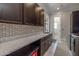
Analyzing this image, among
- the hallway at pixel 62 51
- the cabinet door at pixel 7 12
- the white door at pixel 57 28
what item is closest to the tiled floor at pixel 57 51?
Result: the hallway at pixel 62 51

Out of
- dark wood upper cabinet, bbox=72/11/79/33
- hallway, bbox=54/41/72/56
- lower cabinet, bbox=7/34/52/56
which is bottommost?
hallway, bbox=54/41/72/56

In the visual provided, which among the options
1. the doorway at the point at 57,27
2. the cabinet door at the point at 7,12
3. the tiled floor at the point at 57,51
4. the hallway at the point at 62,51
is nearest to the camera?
the cabinet door at the point at 7,12

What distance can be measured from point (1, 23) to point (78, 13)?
3626 millimetres

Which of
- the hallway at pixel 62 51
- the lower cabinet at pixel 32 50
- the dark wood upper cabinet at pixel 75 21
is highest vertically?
the dark wood upper cabinet at pixel 75 21

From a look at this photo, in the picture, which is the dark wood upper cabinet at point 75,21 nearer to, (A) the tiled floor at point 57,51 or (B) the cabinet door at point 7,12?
(A) the tiled floor at point 57,51

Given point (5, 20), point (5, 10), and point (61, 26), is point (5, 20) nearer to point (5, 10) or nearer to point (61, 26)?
point (5, 10)

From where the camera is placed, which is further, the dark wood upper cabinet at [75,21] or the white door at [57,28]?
the white door at [57,28]

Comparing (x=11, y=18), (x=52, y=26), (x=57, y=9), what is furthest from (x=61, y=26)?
(x=11, y=18)

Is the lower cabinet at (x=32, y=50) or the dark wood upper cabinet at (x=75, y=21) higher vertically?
the dark wood upper cabinet at (x=75, y=21)

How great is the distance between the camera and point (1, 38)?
1.82 meters

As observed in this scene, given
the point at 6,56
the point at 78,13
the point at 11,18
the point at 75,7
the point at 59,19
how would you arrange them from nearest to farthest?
the point at 6,56
the point at 11,18
the point at 78,13
the point at 75,7
the point at 59,19

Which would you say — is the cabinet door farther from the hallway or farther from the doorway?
the doorway

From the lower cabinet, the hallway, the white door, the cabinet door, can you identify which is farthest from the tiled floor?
the cabinet door

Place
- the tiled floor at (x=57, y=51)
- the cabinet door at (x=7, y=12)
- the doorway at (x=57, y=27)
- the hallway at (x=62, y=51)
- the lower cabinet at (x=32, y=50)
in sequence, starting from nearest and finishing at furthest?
the cabinet door at (x=7, y=12) → the lower cabinet at (x=32, y=50) → the tiled floor at (x=57, y=51) → the hallway at (x=62, y=51) → the doorway at (x=57, y=27)
